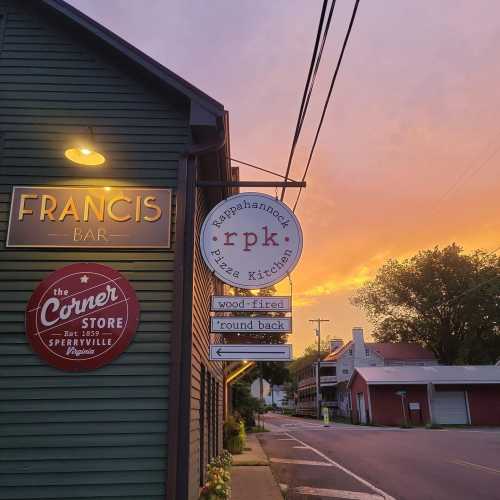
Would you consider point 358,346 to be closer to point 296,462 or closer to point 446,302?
point 446,302

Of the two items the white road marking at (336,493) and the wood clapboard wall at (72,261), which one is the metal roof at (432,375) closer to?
the white road marking at (336,493)

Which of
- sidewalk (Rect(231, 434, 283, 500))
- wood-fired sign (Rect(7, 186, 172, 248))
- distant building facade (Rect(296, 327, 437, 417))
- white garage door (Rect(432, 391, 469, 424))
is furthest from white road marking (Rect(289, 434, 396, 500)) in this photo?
distant building facade (Rect(296, 327, 437, 417))

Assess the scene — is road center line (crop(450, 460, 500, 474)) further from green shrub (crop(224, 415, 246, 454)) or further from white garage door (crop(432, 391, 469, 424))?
white garage door (crop(432, 391, 469, 424))

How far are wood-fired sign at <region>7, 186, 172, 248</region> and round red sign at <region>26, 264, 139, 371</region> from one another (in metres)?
0.43

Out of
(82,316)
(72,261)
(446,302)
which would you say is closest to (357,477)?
(82,316)

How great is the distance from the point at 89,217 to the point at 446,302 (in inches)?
2066

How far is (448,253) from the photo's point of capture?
54219 mm

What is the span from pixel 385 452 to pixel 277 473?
6.45 metres

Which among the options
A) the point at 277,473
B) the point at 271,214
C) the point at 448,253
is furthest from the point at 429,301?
the point at 271,214

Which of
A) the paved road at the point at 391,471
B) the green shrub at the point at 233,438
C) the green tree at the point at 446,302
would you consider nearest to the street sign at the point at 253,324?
the paved road at the point at 391,471

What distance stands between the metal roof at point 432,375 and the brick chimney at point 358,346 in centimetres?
1705

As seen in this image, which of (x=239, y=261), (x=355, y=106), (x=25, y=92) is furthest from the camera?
(x=355, y=106)

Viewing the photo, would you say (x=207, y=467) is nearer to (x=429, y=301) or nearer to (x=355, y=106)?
(x=355, y=106)

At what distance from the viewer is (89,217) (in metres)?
6.34
